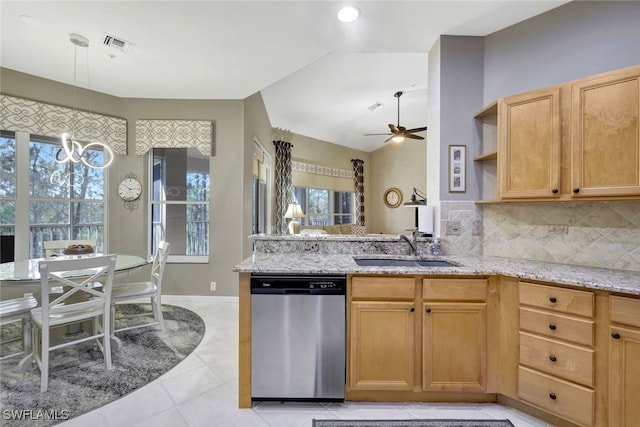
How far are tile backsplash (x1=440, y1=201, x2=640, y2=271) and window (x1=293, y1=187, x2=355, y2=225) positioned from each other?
13.4ft

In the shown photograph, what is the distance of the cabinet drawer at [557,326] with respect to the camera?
4.92 ft

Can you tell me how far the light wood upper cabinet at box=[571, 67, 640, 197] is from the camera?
1.62 metres

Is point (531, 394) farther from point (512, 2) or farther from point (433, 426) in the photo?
point (512, 2)

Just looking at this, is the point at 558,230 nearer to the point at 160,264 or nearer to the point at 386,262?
the point at 386,262

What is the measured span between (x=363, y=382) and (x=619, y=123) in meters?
2.24

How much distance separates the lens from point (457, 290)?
1781 millimetres

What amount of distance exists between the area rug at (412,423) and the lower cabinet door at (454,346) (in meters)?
0.17

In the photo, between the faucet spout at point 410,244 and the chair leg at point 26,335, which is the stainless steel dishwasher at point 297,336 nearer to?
the faucet spout at point 410,244

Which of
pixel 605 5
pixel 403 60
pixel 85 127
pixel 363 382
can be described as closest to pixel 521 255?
pixel 363 382

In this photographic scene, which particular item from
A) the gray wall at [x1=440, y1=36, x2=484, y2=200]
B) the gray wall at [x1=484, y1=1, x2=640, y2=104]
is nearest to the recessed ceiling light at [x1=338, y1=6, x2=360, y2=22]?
the gray wall at [x1=440, y1=36, x2=484, y2=200]

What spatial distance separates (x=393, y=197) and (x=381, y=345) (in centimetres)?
616

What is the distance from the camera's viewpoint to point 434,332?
1783mm

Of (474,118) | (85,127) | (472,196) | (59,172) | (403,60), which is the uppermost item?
(403,60)

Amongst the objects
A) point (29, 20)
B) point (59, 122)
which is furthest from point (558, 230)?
point (59, 122)
